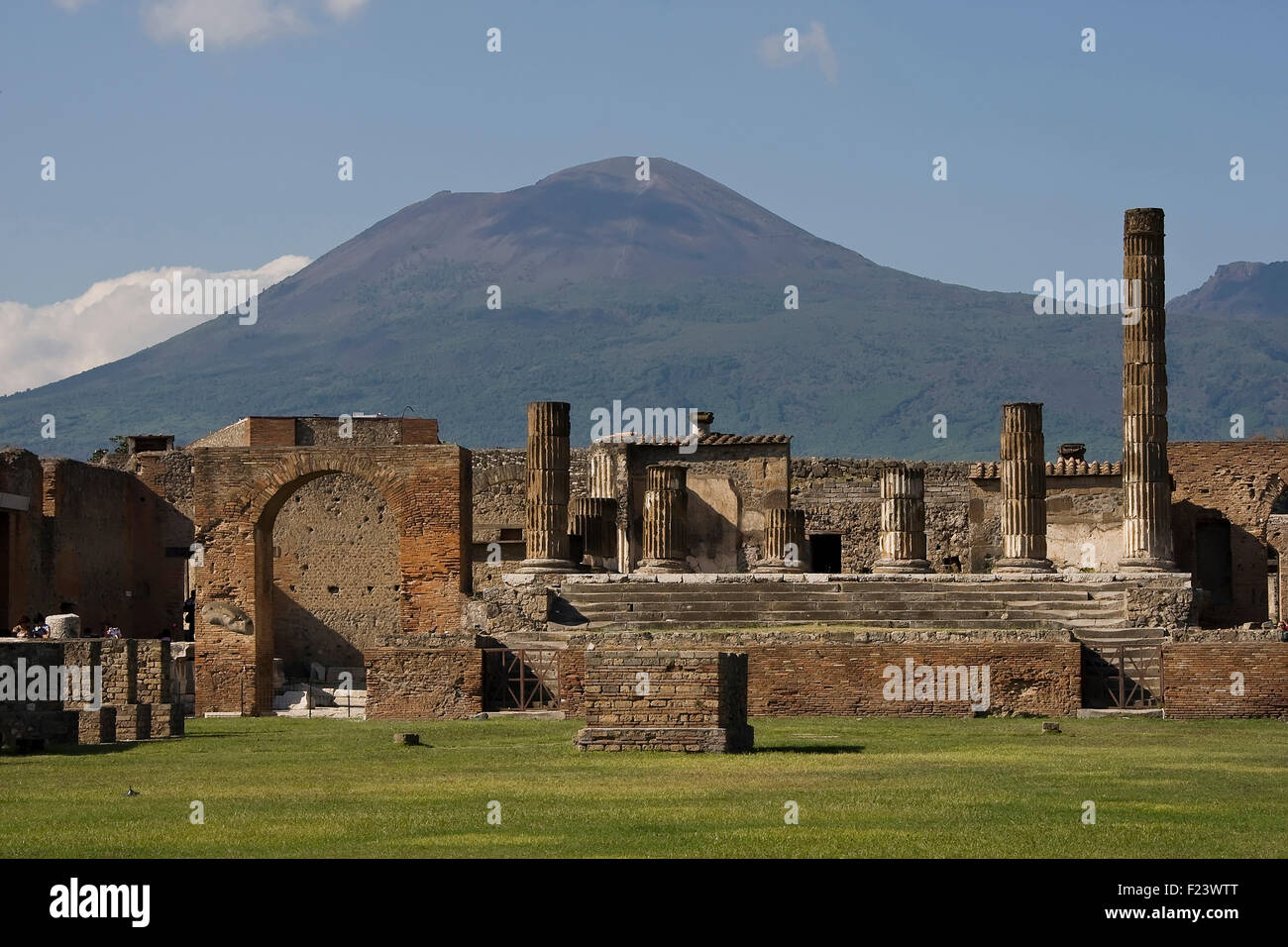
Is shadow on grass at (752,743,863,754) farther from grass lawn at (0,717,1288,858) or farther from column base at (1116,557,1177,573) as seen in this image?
column base at (1116,557,1177,573)

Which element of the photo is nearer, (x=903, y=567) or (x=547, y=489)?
(x=547, y=489)

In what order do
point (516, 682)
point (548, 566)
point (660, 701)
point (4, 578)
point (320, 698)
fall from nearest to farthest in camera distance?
point (660, 701) < point (516, 682) < point (548, 566) < point (320, 698) < point (4, 578)

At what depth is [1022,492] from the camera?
123 ft

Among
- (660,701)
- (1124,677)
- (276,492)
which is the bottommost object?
(1124,677)

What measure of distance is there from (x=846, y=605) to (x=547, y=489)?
6.71 meters

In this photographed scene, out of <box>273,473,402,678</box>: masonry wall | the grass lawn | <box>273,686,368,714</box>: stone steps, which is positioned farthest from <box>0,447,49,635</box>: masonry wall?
the grass lawn

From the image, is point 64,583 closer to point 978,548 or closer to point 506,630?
point 506,630

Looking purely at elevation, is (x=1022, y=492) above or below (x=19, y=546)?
above

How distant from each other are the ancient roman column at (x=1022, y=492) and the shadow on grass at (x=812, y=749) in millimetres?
15118

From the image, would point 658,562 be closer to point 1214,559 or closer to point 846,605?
point 846,605

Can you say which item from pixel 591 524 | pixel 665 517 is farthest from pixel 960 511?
pixel 665 517

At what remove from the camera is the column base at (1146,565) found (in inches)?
1395

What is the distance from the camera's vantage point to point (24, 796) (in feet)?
55.5
